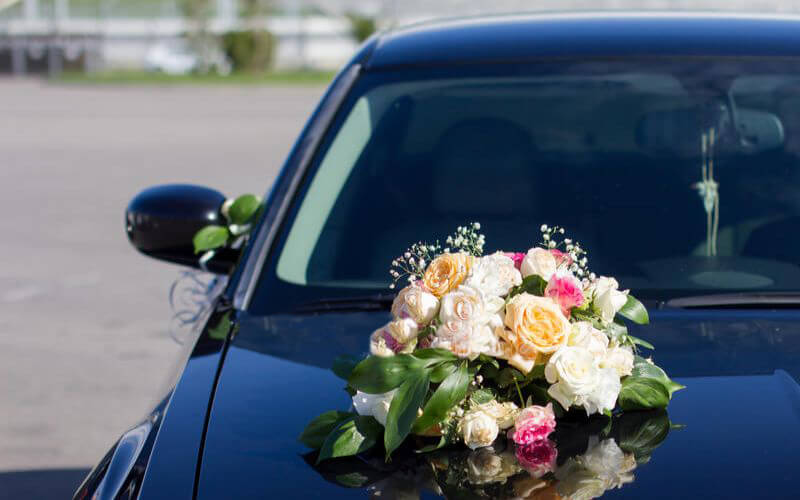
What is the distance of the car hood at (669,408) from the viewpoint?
1.88 meters

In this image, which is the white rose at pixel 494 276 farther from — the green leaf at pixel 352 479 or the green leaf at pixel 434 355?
the green leaf at pixel 352 479

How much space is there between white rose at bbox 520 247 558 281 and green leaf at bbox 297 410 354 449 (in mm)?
357

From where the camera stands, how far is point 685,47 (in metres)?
3.17

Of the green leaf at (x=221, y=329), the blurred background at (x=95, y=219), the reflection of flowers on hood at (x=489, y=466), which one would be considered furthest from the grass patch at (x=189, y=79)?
the reflection of flowers on hood at (x=489, y=466)

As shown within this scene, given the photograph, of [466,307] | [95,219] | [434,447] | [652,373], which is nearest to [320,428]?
[434,447]

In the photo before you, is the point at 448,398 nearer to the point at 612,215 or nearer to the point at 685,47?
the point at 612,215

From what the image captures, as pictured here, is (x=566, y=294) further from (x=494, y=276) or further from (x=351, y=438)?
(x=351, y=438)

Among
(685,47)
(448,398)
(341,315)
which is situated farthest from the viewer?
(685,47)

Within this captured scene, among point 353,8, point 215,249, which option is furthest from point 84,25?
point 215,249

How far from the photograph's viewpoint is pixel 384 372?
1.97 metres

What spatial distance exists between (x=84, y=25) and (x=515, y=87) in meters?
69.8

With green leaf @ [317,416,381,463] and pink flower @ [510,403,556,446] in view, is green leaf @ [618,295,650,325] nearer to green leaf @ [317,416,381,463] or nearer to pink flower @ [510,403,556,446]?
pink flower @ [510,403,556,446]

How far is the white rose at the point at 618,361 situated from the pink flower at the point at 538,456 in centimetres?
16

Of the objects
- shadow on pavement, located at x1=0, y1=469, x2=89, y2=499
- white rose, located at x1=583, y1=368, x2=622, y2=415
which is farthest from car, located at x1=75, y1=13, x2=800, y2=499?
shadow on pavement, located at x1=0, y1=469, x2=89, y2=499
